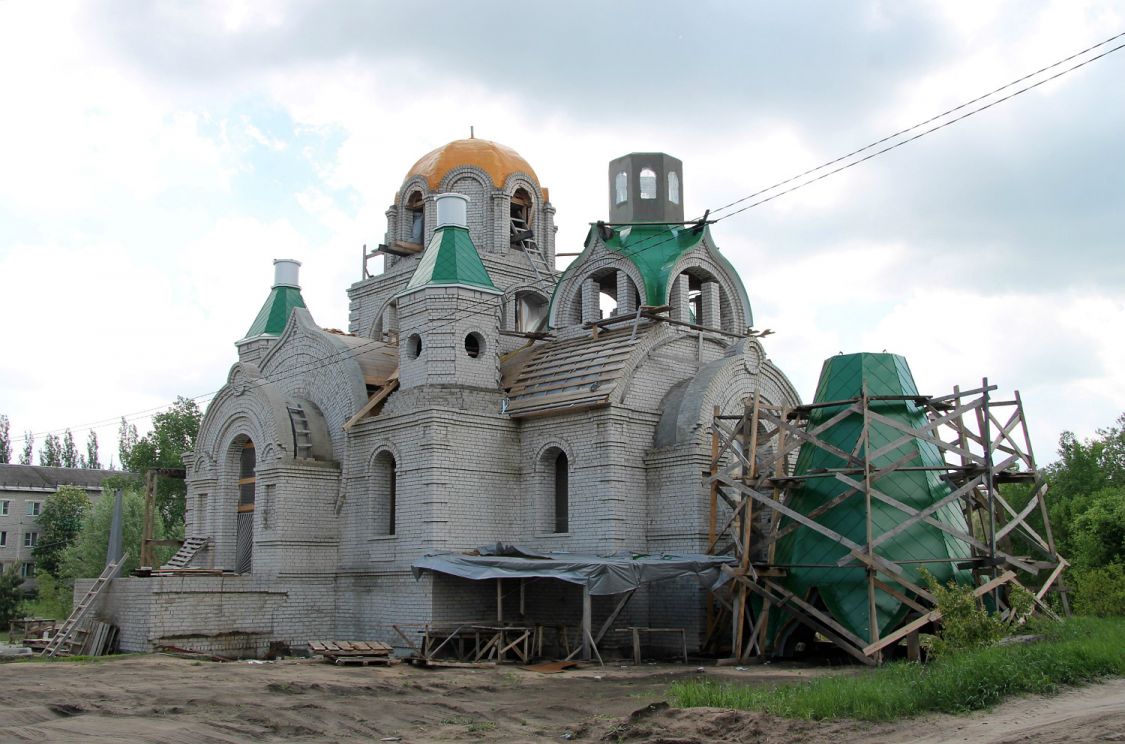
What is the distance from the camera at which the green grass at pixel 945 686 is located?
1070 cm

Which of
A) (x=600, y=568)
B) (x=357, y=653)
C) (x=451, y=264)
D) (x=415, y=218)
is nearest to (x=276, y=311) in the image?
(x=415, y=218)

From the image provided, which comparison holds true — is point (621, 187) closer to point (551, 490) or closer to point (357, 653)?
point (551, 490)

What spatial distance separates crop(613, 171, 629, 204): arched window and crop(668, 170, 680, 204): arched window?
0.94 meters

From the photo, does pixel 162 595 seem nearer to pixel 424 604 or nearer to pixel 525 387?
pixel 424 604

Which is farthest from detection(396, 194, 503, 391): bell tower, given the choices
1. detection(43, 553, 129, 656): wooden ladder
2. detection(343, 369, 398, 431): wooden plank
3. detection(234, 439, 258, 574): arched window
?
detection(43, 553, 129, 656): wooden ladder

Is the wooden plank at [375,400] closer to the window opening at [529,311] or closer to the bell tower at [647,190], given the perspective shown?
the window opening at [529,311]

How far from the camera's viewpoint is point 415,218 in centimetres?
2859

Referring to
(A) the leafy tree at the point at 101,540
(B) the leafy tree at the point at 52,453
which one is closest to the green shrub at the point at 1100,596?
(A) the leafy tree at the point at 101,540

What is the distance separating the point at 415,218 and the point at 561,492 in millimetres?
10246

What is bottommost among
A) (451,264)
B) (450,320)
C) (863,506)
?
(863,506)

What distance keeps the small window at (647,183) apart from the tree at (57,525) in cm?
3293

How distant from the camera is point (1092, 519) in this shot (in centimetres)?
2267

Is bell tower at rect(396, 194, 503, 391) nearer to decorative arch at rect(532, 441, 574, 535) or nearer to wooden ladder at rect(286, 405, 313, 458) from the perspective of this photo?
decorative arch at rect(532, 441, 574, 535)

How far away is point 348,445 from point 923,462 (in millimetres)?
Result: 11423
